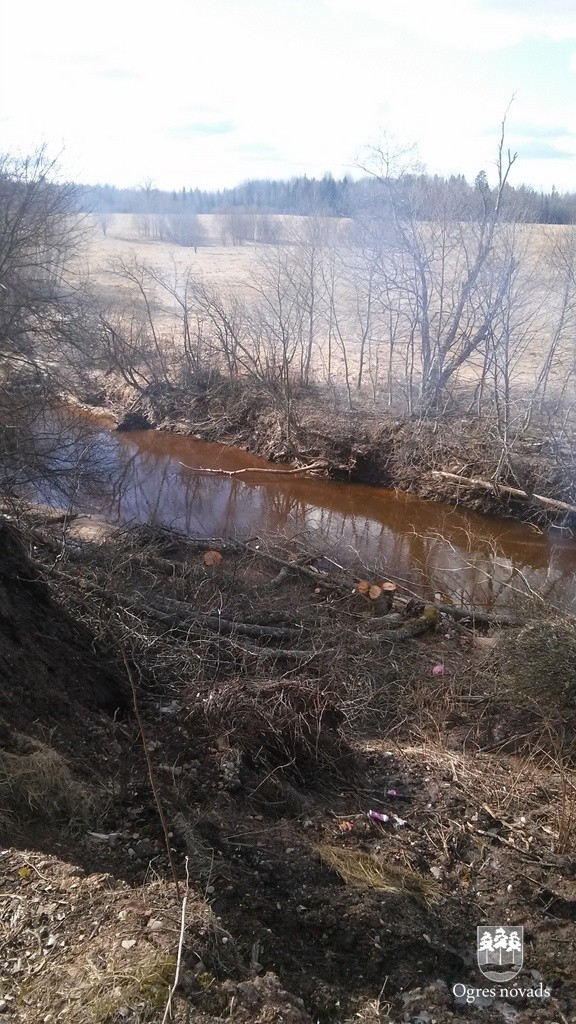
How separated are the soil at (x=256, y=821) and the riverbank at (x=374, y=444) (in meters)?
7.12

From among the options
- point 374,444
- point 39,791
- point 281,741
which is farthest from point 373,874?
point 374,444

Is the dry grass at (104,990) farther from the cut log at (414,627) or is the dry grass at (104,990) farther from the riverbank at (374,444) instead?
the riverbank at (374,444)

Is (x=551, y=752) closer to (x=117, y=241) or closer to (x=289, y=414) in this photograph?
(x=289, y=414)

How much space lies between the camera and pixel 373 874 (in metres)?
3.85

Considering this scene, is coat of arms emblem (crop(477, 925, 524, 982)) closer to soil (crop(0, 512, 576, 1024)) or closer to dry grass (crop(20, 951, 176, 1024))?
soil (crop(0, 512, 576, 1024))

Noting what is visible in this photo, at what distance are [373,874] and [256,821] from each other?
0.74 meters

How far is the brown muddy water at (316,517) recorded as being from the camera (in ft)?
36.4

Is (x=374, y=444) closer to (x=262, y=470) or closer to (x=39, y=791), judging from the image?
(x=262, y=470)

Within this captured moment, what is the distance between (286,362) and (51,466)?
20.3 ft

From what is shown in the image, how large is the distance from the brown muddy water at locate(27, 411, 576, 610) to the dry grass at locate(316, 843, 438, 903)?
5939 mm

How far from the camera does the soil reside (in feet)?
9.34

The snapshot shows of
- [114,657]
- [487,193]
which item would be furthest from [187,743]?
Answer: [487,193]

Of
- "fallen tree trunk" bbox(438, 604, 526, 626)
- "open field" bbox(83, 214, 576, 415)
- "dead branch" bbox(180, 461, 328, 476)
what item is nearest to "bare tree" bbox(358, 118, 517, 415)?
"open field" bbox(83, 214, 576, 415)

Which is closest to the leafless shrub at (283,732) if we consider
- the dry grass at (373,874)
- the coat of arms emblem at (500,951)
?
Answer: the dry grass at (373,874)
